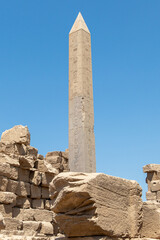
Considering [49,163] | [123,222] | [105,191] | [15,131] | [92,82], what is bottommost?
[123,222]

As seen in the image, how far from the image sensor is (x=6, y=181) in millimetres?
7262

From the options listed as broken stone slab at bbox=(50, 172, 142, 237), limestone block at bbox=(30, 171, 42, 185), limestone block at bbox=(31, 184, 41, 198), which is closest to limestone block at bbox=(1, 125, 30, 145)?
limestone block at bbox=(30, 171, 42, 185)

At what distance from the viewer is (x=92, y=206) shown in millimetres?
3713

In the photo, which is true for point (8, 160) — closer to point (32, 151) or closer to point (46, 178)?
point (32, 151)

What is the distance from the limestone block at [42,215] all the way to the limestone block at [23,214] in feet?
0.42

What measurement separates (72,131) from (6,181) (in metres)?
3.97

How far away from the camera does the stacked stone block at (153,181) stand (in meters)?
11.6

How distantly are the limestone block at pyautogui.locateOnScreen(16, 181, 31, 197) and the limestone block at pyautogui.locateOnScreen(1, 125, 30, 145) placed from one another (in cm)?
94

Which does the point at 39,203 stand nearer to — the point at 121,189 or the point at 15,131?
the point at 15,131

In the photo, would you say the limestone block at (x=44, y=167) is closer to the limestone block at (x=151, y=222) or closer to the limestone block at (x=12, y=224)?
the limestone block at (x=12, y=224)

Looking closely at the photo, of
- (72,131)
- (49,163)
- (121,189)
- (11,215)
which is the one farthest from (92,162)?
(121,189)

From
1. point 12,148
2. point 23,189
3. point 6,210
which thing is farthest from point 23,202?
point 12,148

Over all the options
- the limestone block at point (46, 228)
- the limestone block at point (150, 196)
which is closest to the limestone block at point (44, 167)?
the limestone block at point (46, 228)

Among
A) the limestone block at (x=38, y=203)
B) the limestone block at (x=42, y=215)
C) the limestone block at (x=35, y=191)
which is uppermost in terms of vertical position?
the limestone block at (x=35, y=191)
